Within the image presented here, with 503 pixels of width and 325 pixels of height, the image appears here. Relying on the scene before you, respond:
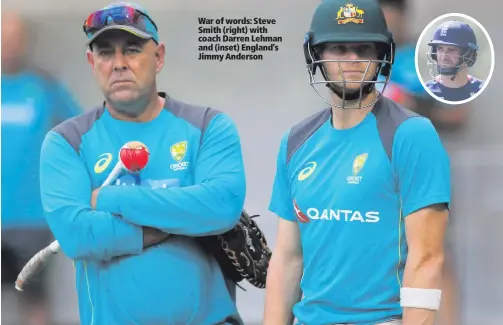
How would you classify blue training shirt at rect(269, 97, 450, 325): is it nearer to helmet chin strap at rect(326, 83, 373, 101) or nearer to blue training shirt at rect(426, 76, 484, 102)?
helmet chin strap at rect(326, 83, 373, 101)

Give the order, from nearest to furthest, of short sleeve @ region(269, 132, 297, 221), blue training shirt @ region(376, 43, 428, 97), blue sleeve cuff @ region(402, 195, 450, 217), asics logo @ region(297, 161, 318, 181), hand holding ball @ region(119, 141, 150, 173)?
blue sleeve cuff @ region(402, 195, 450, 217) < asics logo @ region(297, 161, 318, 181) < short sleeve @ region(269, 132, 297, 221) < hand holding ball @ region(119, 141, 150, 173) < blue training shirt @ region(376, 43, 428, 97)

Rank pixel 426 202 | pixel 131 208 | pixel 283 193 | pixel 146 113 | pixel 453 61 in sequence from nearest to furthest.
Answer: pixel 426 202 → pixel 283 193 → pixel 131 208 → pixel 146 113 → pixel 453 61

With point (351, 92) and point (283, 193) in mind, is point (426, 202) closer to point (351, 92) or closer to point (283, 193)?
point (351, 92)

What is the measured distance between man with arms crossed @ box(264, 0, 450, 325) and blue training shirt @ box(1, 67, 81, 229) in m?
1.60

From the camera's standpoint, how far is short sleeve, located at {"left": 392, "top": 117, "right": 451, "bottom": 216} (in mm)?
2555

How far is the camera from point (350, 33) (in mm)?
2734

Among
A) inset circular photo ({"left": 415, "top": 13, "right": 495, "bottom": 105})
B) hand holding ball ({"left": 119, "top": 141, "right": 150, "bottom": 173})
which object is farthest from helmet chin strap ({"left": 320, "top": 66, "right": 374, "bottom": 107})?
inset circular photo ({"left": 415, "top": 13, "right": 495, "bottom": 105})

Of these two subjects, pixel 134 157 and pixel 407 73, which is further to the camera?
pixel 407 73

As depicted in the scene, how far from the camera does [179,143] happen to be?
3314 mm

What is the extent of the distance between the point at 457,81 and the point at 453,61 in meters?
0.12

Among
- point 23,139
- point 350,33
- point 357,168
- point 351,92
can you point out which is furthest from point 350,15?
point 23,139

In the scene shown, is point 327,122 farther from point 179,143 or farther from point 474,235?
point 474,235

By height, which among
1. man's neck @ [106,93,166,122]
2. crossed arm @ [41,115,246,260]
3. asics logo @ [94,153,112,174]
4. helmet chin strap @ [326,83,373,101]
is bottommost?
crossed arm @ [41,115,246,260]

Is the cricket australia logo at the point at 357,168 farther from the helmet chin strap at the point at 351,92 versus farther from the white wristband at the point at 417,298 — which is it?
the white wristband at the point at 417,298
